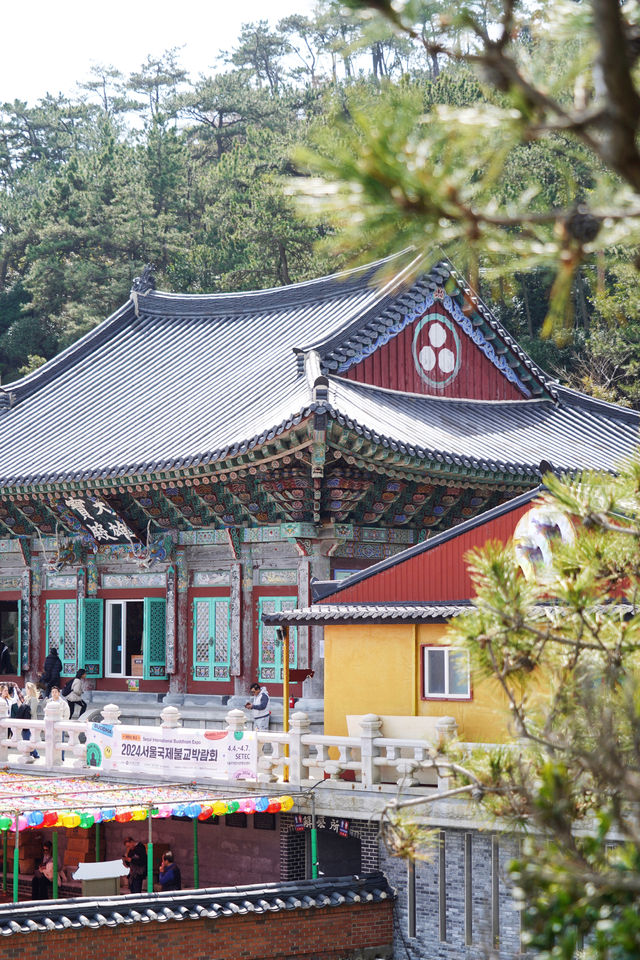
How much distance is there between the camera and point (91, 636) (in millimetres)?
24922

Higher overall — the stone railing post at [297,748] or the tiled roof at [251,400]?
the tiled roof at [251,400]

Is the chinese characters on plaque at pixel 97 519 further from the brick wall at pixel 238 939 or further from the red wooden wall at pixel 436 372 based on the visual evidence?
the brick wall at pixel 238 939

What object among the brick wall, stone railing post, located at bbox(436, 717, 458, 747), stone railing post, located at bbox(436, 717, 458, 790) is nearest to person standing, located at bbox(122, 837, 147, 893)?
the brick wall

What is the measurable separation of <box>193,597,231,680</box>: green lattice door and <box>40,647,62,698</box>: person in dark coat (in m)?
2.97

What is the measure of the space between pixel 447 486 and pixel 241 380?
5094 mm

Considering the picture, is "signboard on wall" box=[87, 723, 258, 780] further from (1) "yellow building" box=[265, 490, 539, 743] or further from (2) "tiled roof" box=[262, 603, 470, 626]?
(2) "tiled roof" box=[262, 603, 470, 626]

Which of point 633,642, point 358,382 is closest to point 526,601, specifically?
point 633,642

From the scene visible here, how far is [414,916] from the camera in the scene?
1598cm

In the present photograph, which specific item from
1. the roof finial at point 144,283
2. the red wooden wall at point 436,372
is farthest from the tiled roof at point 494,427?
the roof finial at point 144,283

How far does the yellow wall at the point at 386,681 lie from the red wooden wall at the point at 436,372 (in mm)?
7956

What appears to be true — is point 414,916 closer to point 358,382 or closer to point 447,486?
point 447,486

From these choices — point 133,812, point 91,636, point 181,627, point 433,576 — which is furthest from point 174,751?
point 91,636

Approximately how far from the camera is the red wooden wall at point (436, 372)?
2484cm

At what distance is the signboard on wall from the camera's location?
17.5 meters
